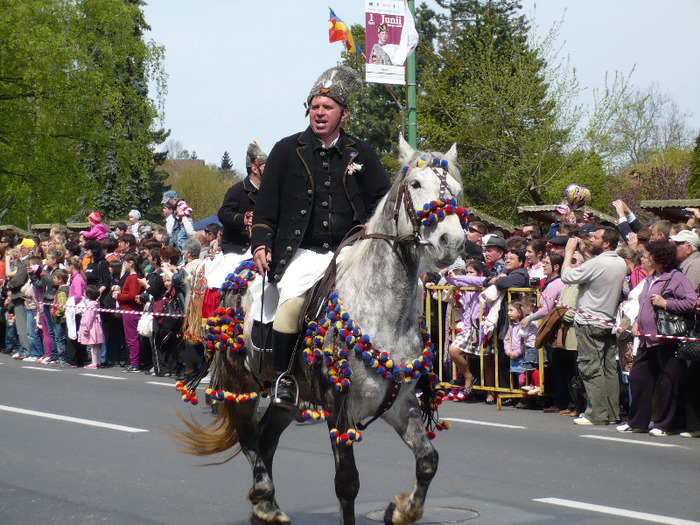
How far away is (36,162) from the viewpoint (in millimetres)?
40344

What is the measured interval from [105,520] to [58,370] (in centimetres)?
1166

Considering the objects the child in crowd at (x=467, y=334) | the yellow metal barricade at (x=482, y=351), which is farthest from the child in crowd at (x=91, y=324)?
the child in crowd at (x=467, y=334)

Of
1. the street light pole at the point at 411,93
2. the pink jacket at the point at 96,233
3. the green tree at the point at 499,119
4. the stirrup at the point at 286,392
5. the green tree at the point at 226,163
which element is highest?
the green tree at the point at 226,163

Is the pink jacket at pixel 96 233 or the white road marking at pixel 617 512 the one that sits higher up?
the pink jacket at pixel 96 233

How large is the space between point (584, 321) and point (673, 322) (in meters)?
1.30

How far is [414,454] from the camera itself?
6008 millimetres

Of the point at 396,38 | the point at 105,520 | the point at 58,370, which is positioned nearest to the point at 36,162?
the point at 58,370

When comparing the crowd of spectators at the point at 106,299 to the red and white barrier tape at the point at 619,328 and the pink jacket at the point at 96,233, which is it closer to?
the pink jacket at the point at 96,233

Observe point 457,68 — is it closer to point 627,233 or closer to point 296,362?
point 627,233

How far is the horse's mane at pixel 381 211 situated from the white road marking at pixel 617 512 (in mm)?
2489

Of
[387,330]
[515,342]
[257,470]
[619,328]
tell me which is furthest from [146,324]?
[387,330]

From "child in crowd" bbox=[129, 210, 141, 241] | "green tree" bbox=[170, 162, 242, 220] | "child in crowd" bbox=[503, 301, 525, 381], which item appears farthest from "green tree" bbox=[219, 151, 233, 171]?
"child in crowd" bbox=[503, 301, 525, 381]

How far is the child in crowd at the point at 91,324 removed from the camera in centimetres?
1845

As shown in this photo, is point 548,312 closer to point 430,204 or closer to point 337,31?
point 430,204
